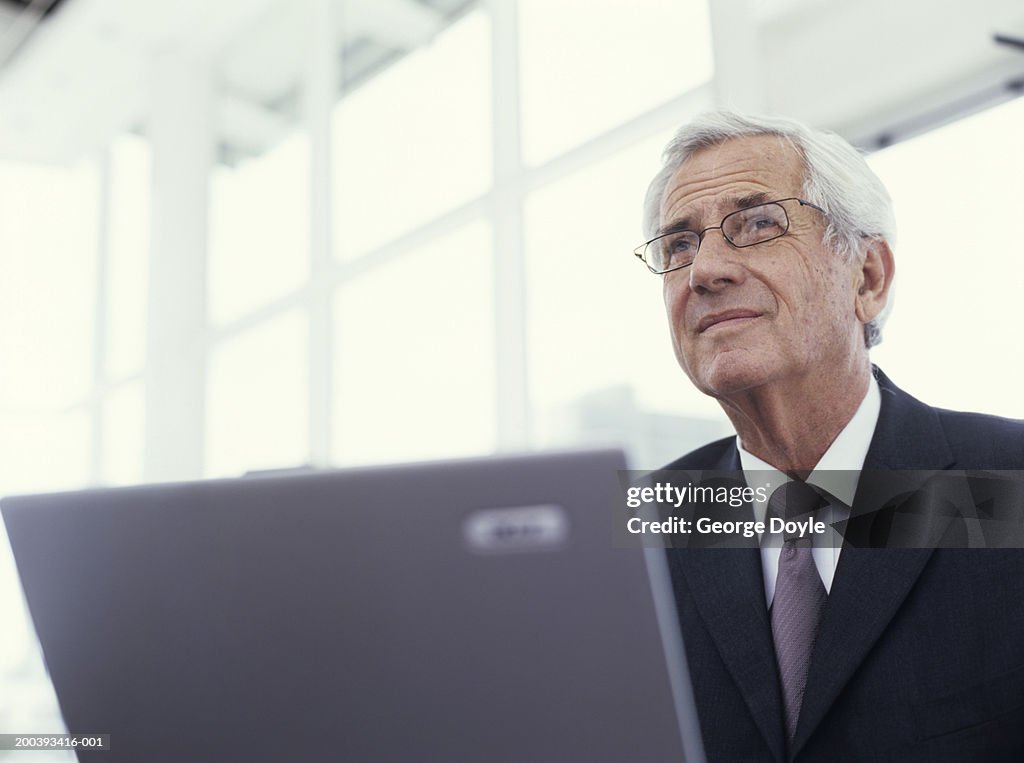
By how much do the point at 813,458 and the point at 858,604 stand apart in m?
0.32

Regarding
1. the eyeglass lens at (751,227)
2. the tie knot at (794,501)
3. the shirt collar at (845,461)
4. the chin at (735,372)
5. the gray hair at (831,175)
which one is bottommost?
the tie knot at (794,501)

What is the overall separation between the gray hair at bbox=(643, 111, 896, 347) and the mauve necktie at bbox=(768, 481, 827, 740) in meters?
0.47

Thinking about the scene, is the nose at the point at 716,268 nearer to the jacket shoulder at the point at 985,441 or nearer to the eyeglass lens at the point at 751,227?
the eyeglass lens at the point at 751,227

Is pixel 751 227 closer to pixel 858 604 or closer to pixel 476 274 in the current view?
pixel 858 604

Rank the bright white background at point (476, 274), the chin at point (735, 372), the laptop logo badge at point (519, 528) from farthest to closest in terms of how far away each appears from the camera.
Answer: the bright white background at point (476, 274) < the chin at point (735, 372) < the laptop logo badge at point (519, 528)

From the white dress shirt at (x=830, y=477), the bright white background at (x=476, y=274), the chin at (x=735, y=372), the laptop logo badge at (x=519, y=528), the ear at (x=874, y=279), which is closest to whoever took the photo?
the laptop logo badge at (x=519, y=528)

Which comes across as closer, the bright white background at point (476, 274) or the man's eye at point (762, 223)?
the man's eye at point (762, 223)

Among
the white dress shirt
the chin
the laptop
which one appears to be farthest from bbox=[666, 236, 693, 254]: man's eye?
the laptop

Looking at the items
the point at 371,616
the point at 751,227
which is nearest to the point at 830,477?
the point at 751,227

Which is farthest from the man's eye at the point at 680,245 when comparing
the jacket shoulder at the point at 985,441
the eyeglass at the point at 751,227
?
the jacket shoulder at the point at 985,441

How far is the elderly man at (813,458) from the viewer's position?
105cm

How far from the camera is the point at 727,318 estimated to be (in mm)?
1368

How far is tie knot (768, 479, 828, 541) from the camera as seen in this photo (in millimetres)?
1263

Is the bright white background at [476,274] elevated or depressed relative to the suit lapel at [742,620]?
elevated
